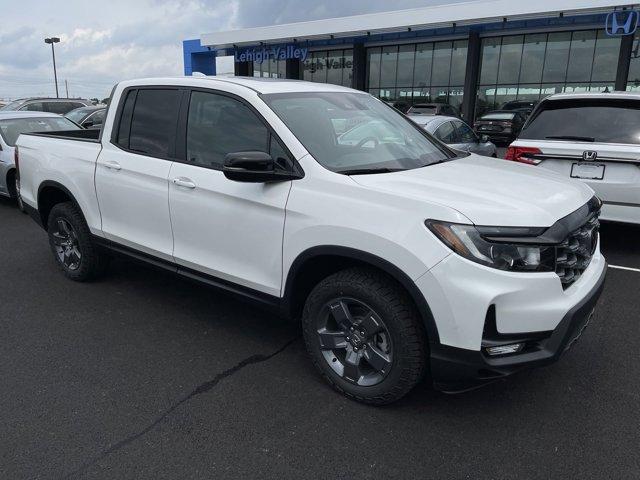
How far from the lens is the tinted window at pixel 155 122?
394 cm

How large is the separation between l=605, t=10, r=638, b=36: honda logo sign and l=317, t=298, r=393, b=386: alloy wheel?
69.5 ft

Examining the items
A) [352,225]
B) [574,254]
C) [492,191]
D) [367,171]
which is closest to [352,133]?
[367,171]

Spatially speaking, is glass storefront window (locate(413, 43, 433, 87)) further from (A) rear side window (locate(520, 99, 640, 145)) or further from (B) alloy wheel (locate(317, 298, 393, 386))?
(B) alloy wheel (locate(317, 298, 393, 386))

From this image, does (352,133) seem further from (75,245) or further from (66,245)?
(66,245)

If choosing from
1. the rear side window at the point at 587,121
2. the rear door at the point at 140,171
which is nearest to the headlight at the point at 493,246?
the rear door at the point at 140,171

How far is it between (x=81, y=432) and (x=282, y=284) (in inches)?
53.3

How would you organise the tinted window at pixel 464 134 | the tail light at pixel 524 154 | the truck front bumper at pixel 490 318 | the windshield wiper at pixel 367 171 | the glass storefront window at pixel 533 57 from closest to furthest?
the truck front bumper at pixel 490 318, the windshield wiper at pixel 367 171, the tail light at pixel 524 154, the tinted window at pixel 464 134, the glass storefront window at pixel 533 57

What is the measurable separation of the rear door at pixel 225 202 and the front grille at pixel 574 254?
5.04 feet

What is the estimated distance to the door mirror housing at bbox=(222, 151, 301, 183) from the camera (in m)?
3.04

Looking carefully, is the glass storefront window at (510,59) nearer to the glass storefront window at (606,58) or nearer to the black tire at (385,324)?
the glass storefront window at (606,58)

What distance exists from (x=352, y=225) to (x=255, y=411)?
3.96 ft

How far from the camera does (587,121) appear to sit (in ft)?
18.5

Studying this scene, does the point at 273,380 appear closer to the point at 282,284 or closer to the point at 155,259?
the point at 282,284

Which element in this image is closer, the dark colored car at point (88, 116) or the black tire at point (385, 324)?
the black tire at point (385, 324)
